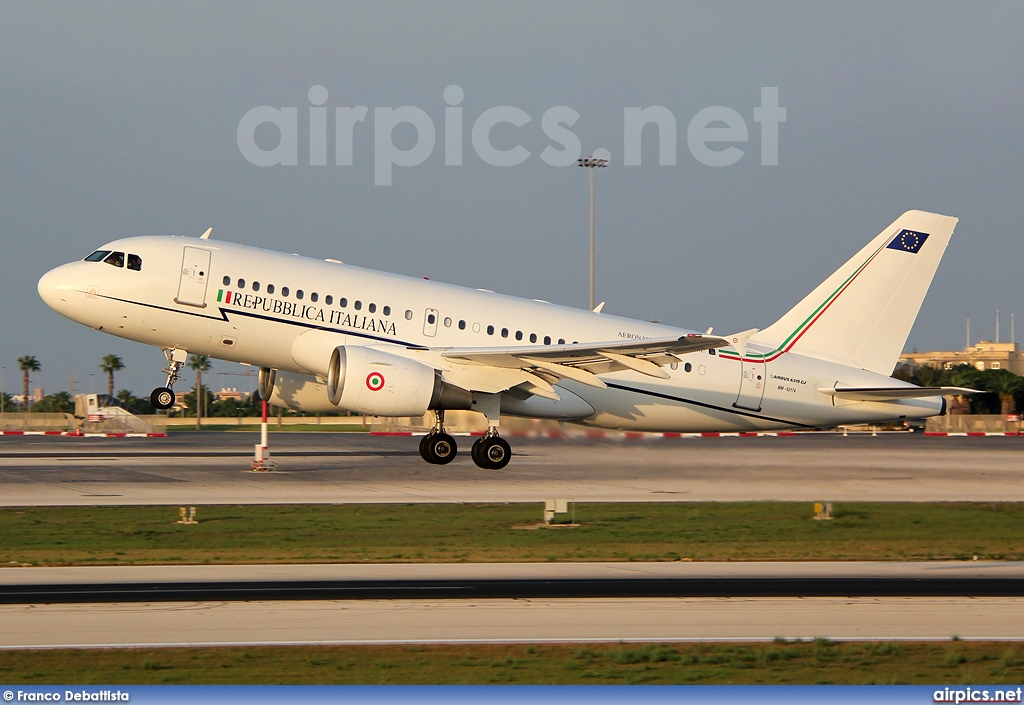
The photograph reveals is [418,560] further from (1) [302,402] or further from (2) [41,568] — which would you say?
(2) [41,568]

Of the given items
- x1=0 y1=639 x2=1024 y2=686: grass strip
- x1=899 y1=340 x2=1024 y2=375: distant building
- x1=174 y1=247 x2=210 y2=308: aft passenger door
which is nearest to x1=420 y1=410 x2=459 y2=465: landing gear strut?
x1=174 y1=247 x2=210 y2=308: aft passenger door

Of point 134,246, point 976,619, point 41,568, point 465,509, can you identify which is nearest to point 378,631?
point 976,619

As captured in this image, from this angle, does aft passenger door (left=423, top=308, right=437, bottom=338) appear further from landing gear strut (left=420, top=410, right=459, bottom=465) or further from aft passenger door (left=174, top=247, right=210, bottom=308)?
aft passenger door (left=174, top=247, right=210, bottom=308)

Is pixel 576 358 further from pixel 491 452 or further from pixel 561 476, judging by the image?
pixel 561 476

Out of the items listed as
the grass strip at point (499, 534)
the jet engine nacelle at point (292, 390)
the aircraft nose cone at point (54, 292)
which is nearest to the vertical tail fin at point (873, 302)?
the grass strip at point (499, 534)

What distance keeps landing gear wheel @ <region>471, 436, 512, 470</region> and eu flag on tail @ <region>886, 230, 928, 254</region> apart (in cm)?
1389

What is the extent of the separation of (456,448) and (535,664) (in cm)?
1450

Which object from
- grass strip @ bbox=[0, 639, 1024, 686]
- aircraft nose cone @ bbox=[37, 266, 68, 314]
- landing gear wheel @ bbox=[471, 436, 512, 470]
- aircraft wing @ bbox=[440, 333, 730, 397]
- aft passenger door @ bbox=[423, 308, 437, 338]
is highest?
aircraft nose cone @ bbox=[37, 266, 68, 314]

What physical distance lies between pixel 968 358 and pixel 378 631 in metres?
177

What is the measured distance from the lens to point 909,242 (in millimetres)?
37531

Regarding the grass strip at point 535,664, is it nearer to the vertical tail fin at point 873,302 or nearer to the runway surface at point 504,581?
the runway surface at point 504,581

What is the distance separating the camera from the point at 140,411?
178m

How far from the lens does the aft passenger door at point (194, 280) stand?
31.5m

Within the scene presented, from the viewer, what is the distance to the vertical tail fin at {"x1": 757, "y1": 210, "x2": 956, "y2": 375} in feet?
120
